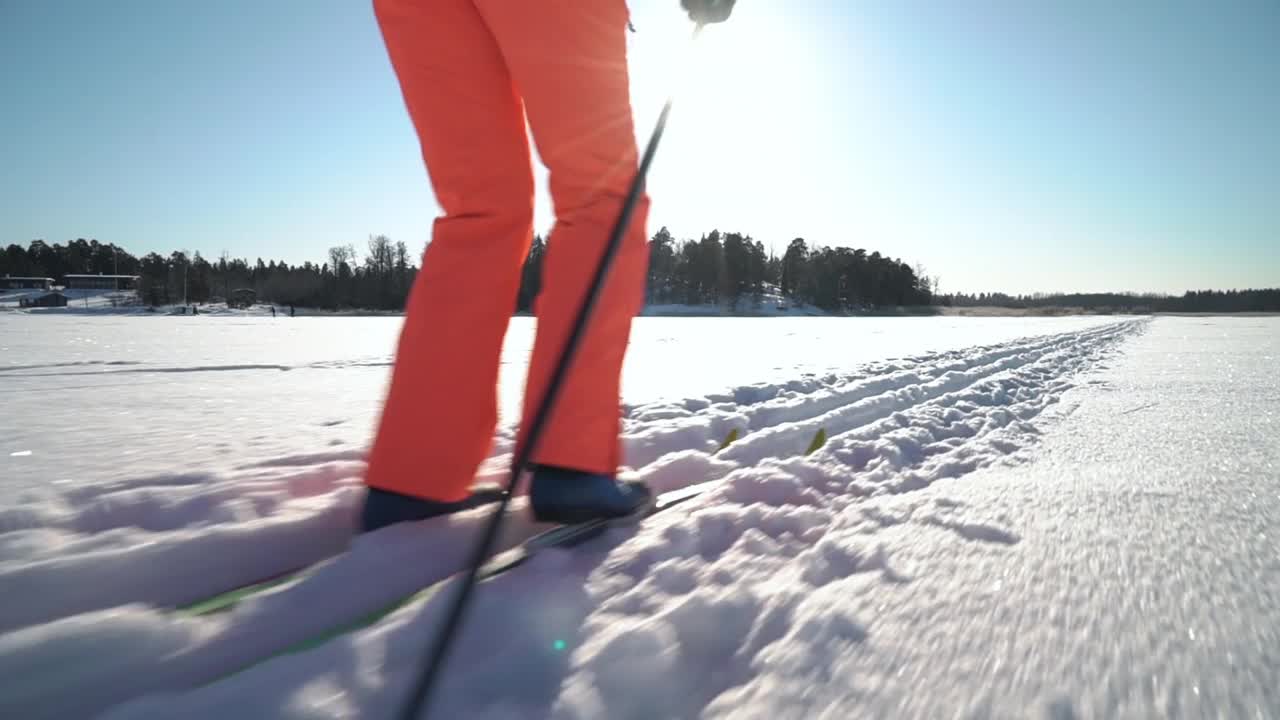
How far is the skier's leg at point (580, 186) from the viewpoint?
0.88 m

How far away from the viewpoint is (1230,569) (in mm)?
736

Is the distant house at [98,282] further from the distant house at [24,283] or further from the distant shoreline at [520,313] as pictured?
the distant shoreline at [520,313]

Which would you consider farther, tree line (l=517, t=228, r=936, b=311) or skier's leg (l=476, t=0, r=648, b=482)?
tree line (l=517, t=228, r=936, b=311)

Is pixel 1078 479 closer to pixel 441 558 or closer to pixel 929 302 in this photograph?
pixel 441 558

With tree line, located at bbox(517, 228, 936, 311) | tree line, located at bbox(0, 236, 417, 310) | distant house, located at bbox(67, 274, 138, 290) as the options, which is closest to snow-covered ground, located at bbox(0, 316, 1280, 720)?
tree line, located at bbox(0, 236, 417, 310)

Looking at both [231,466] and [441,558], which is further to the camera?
[231,466]

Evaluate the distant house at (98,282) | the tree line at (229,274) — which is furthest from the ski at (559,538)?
the distant house at (98,282)

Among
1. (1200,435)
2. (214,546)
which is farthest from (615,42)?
(1200,435)

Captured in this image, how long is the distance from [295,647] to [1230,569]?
1.09m

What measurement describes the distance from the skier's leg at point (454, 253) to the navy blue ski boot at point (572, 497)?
0.37 ft

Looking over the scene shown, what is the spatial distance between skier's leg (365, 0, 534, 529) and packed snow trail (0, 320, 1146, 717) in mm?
121

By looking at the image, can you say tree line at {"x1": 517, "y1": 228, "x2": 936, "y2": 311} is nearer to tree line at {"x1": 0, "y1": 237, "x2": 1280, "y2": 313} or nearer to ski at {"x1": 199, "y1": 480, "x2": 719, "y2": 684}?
tree line at {"x1": 0, "y1": 237, "x2": 1280, "y2": 313}

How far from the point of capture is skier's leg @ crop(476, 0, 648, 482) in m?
0.88

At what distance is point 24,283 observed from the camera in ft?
207
